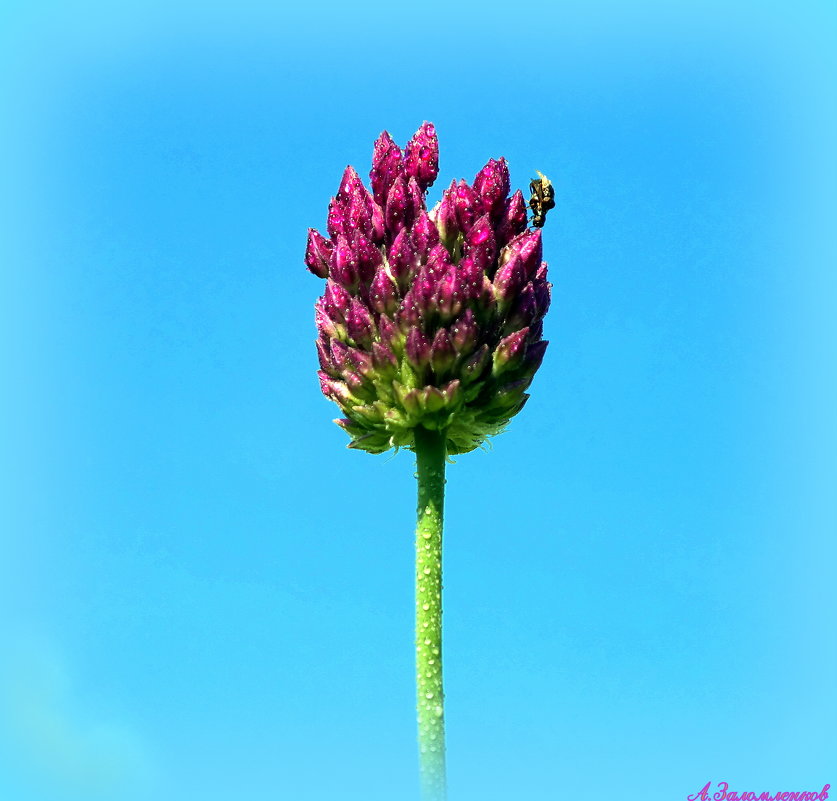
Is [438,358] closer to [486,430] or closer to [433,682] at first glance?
[486,430]

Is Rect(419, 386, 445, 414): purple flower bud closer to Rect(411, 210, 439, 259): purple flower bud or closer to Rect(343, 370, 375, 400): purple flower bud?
Rect(343, 370, 375, 400): purple flower bud

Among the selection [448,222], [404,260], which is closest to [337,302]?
[404,260]

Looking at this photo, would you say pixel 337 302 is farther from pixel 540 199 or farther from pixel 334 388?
pixel 540 199

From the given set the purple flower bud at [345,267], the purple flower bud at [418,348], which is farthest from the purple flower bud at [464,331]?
the purple flower bud at [345,267]

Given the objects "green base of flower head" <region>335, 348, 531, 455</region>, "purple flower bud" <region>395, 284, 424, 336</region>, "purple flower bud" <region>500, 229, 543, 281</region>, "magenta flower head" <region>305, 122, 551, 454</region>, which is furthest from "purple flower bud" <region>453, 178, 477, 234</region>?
"green base of flower head" <region>335, 348, 531, 455</region>

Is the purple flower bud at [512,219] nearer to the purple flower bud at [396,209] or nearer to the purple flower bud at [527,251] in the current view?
the purple flower bud at [527,251]

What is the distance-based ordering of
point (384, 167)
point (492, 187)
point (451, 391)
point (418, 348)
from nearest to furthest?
point (418, 348) < point (451, 391) < point (492, 187) < point (384, 167)

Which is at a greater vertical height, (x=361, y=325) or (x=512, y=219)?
(x=512, y=219)
